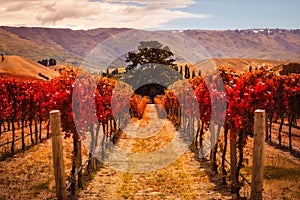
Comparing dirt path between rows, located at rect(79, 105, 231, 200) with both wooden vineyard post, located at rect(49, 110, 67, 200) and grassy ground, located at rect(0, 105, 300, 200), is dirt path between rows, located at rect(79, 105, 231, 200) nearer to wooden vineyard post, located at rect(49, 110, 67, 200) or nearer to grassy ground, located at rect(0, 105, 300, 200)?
grassy ground, located at rect(0, 105, 300, 200)

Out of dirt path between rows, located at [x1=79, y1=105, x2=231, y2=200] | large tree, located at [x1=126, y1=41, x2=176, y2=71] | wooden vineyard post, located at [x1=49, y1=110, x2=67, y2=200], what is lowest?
dirt path between rows, located at [x1=79, y1=105, x2=231, y2=200]

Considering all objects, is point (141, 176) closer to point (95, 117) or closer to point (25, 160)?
point (95, 117)

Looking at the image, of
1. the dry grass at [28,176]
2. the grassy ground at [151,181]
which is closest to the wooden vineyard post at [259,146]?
the grassy ground at [151,181]

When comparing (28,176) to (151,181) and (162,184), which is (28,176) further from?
A: (162,184)

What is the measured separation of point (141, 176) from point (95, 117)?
15.0 feet

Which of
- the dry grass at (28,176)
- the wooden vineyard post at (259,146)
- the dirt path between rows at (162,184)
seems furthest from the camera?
the dry grass at (28,176)

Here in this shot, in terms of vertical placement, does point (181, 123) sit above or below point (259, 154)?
below

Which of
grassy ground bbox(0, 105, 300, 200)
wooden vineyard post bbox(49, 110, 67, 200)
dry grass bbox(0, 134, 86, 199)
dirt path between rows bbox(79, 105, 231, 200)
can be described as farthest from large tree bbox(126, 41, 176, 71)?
wooden vineyard post bbox(49, 110, 67, 200)

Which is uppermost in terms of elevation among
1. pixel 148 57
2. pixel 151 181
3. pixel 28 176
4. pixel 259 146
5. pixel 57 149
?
pixel 148 57

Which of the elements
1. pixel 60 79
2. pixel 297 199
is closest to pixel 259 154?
pixel 297 199

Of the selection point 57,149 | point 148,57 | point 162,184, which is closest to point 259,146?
point 57,149

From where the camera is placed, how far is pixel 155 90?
109 meters

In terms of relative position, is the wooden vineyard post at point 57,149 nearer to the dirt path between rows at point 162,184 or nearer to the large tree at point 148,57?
the dirt path between rows at point 162,184

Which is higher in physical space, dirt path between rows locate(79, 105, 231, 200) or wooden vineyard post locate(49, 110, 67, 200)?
wooden vineyard post locate(49, 110, 67, 200)
